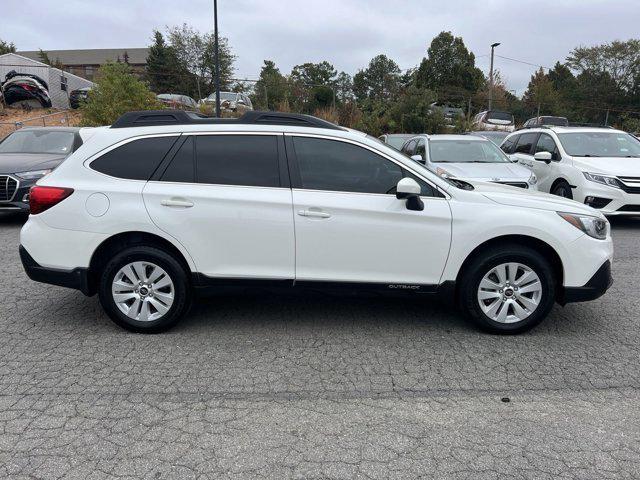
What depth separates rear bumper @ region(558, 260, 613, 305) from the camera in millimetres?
4336

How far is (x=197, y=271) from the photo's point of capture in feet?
14.1

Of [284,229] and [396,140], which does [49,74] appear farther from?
[284,229]

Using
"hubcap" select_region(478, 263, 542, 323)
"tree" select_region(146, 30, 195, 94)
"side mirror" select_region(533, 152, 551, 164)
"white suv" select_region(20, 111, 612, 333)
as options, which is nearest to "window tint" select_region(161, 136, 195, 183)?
"white suv" select_region(20, 111, 612, 333)

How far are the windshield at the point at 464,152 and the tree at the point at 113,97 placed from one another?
A: 468 inches

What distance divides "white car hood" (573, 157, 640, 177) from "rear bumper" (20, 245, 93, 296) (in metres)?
8.15

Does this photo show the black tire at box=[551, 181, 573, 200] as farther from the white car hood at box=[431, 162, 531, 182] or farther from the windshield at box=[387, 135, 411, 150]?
the windshield at box=[387, 135, 411, 150]

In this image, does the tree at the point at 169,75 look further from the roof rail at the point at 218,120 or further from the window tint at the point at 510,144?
the roof rail at the point at 218,120

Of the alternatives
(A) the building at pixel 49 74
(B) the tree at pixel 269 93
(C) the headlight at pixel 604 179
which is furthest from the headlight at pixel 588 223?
(A) the building at pixel 49 74

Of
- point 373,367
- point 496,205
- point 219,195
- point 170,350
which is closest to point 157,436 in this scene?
point 170,350

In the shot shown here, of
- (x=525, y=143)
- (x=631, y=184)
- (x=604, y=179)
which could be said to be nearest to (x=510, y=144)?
(x=525, y=143)

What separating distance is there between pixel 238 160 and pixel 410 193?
143 centimetres

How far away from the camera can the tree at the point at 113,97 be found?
17656 mm

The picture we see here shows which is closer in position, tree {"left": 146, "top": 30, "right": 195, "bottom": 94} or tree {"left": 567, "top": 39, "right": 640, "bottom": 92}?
tree {"left": 146, "top": 30, "right": 195, "bottom": 94}

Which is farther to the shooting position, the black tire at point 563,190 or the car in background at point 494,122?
the car in background at point 494,122
